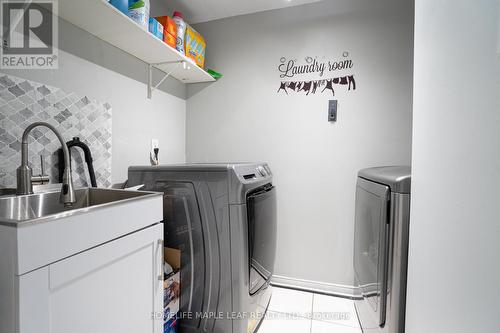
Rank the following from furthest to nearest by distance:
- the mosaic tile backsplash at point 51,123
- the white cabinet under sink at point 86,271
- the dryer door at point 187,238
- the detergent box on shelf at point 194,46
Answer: the detergent box on shelf at point 194,46 → the dryer door at point 187,238 → the mosaic tile backsplash at point 51,123 → the white cabinet under sink at point 86,271

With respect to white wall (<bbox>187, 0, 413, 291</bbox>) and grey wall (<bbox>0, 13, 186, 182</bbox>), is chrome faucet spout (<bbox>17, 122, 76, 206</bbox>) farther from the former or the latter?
white wall (<bbox>187, 0, 413, 291</bbox>)

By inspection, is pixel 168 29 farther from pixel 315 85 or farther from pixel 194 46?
pixel 315 85

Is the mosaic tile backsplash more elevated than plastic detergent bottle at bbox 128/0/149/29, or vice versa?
plastic detergent bottle at bbox 128/0/149/29

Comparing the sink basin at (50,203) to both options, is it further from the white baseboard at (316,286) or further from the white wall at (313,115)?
the white baseboard at (316,286)

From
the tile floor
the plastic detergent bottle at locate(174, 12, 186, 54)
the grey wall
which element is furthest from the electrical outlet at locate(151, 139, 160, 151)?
the tile floor

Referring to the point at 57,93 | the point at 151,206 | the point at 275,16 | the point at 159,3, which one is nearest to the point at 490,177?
the point at 151,206

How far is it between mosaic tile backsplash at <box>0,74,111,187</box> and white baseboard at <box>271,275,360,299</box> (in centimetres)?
159

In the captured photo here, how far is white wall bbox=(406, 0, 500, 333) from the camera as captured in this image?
0.50m

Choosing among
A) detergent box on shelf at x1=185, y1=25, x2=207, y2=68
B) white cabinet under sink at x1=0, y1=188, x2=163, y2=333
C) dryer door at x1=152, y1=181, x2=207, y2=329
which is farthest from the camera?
detergent box on shelf at x1=185, y1=25, x2=207, y2=68

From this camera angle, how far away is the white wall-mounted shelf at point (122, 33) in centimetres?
120

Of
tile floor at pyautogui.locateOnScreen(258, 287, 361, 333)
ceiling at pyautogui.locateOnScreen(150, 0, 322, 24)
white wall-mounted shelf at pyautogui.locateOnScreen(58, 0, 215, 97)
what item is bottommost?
tile floor at pyautogui.locateOnScreen(258, 287, 361, 333)

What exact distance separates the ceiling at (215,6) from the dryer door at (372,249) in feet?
5.23

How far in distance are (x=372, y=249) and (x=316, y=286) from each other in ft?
2.98

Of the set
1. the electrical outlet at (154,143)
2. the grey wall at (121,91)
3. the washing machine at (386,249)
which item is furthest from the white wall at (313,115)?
the washing machine at (386,249)
